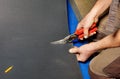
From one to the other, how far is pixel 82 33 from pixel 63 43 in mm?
139

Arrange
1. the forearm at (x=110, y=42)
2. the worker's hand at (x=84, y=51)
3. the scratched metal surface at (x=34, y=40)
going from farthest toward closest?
1. the scratched metal surface at (x=34, y=40)
2. the worker's hand at (x=84, y=51)
3. the forearm at (x=110, y=42)

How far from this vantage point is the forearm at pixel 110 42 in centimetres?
83

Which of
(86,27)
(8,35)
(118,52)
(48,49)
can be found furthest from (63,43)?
(118,52)

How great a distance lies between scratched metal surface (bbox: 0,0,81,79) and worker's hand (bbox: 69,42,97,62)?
8 cm

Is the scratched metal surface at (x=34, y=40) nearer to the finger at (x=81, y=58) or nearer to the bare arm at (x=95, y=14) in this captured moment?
the finger at (x=81, y=58)

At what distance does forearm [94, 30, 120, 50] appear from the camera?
2.71ft

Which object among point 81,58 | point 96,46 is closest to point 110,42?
point 96,46

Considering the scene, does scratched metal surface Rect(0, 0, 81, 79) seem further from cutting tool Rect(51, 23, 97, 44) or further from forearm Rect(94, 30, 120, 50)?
forearm Rect(94, 30, 120, 50)

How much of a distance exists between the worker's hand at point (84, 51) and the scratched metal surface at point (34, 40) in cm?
8

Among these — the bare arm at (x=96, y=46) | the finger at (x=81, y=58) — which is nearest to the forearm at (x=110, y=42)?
the bare arm at (x=96, y=46)

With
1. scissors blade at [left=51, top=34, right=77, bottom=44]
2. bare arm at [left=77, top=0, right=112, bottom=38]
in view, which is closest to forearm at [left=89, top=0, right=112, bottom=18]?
bare arm at [left=77, top=0, right=112, bottom=38]

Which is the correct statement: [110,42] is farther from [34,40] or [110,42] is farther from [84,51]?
[34,40]

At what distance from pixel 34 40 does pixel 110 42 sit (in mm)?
456

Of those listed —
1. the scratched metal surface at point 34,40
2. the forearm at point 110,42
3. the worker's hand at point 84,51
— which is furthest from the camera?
the scratched metal surface at point 34,40
